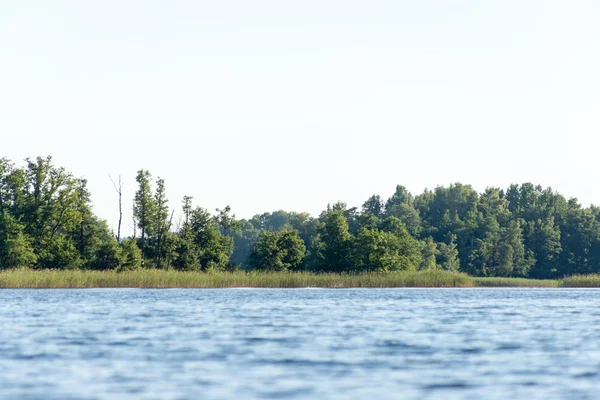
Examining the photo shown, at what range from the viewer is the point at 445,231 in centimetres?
15988

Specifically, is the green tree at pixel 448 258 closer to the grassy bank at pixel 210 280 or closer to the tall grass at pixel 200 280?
the grassy bank at pixel 210 280

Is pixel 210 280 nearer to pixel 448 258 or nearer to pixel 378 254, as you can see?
pixel 378 254

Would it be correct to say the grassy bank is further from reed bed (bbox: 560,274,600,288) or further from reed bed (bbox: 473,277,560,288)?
reed bed (bbox: 473,277,560,288)

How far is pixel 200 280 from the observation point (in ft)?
231

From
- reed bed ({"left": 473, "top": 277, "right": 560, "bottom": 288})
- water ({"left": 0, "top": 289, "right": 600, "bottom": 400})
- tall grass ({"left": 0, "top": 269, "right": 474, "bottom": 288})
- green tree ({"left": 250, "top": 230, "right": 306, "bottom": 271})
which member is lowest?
water ({"left": 0, "top": 289, "right": 600, "bottom": 400})

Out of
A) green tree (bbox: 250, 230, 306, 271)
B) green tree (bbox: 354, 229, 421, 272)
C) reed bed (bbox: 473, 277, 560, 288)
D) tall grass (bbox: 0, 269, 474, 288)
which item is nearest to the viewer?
tall grass (bbox: 0, 269, 474, 288)

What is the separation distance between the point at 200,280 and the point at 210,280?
0.77 metres

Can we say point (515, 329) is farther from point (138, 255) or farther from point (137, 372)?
point (138, 255)

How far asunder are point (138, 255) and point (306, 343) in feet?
232

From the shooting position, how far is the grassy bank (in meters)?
66.1

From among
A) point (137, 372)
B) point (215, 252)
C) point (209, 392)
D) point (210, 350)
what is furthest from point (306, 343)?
point (215, 252)

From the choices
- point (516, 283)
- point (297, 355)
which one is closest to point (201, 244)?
point (516, 283)

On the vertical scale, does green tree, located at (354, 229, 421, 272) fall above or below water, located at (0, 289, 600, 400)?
above

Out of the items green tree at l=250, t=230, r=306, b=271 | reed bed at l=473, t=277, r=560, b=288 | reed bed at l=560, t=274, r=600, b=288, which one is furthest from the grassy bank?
green tree at l=250, t=230, r=306, b=271
